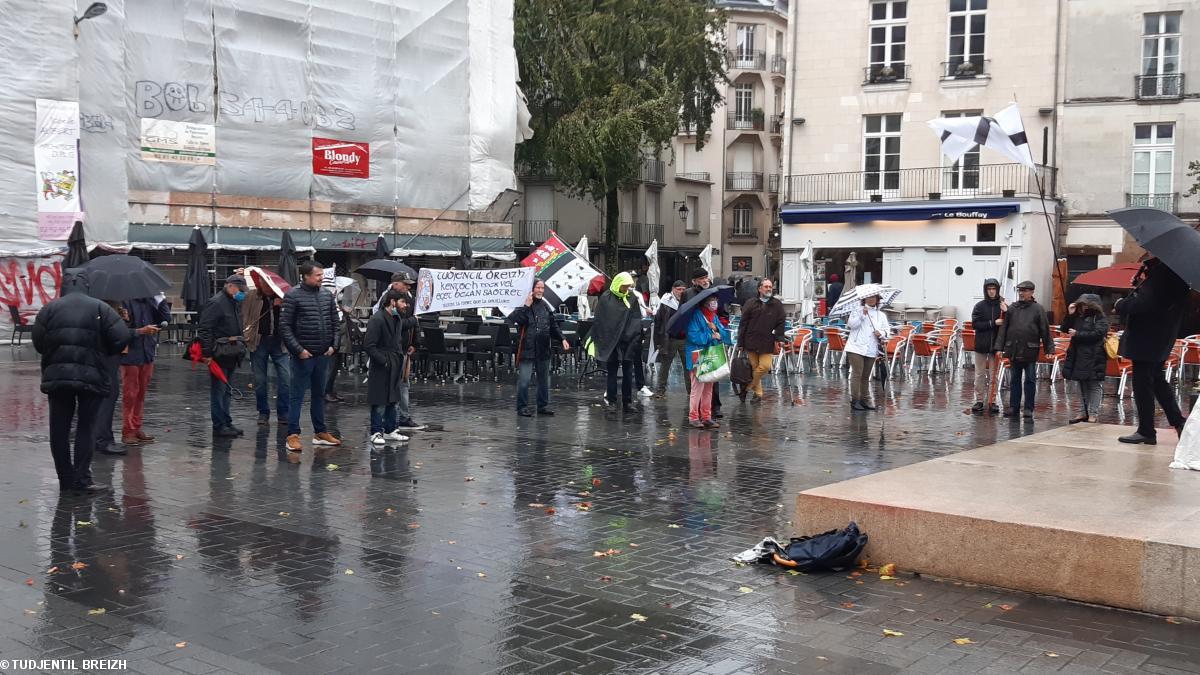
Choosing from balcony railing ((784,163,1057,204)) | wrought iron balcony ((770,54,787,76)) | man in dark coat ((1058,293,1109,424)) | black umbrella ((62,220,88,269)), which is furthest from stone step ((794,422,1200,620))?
wrought iron balcony ((770,54,787,76))

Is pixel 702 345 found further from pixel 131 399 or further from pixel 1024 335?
pixel 131 399

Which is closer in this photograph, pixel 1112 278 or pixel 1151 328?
pixel 1151 328

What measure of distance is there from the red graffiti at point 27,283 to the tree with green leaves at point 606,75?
15.5 metres

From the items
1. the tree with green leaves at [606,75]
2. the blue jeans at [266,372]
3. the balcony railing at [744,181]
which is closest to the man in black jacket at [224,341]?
the blue jeans at [266,372]

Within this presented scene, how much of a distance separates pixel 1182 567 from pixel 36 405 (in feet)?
45.1

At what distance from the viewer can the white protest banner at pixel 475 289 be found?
16797mm

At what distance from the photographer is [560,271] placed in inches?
751

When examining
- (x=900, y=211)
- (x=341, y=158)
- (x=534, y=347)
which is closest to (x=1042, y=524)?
(x=534, y=347)

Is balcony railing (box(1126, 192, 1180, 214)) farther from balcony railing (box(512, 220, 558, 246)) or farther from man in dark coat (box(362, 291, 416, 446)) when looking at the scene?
man in dark coat (box(362, 291, 416, 446))

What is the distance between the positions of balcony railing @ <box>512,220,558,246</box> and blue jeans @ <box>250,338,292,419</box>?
111ft

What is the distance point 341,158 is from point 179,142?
14.0ft

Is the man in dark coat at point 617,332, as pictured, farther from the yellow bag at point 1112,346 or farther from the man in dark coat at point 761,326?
the yellow bag at point 1112,346

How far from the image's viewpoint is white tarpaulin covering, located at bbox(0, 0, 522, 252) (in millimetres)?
24250

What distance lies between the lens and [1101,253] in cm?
3331
